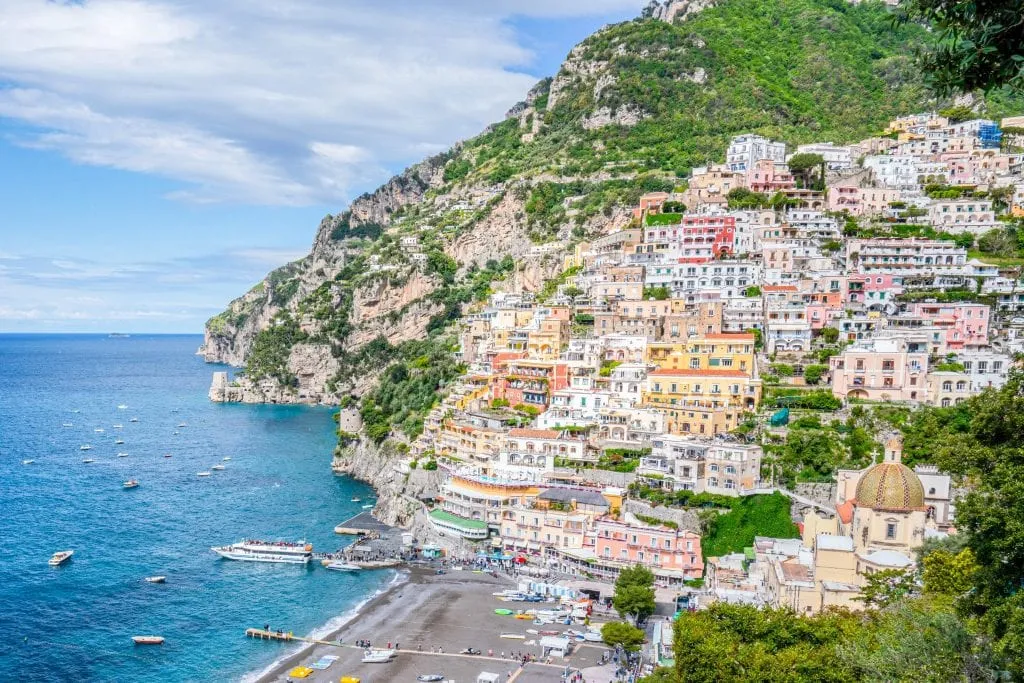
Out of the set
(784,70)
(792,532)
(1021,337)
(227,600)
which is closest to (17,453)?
(227,600)

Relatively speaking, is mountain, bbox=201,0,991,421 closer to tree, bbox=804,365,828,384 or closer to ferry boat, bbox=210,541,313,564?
ferry boat, bbox=210,541,313,564

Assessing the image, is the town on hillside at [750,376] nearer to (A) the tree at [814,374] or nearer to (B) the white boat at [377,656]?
(A) the tree at [814,374]

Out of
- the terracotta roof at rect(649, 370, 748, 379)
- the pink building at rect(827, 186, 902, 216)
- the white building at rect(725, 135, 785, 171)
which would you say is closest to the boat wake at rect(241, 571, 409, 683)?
the terracotta roof at rect(649, 370, 748, 379)

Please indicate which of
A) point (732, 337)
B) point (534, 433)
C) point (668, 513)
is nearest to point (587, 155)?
point (732, 337)

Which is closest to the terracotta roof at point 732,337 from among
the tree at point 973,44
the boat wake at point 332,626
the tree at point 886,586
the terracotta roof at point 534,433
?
the terracotta roof at point 534,433

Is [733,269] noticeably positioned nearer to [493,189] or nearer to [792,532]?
[792,532]
